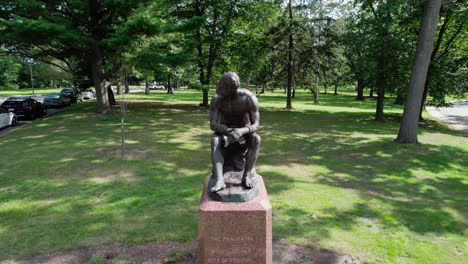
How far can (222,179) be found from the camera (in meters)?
4.10

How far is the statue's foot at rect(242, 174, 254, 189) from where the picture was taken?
159 inches

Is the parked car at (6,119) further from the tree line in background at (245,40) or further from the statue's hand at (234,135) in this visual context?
the statue's hand at (234,135)

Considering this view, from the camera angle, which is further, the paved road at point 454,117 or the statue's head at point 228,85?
the paved road at point 454,117

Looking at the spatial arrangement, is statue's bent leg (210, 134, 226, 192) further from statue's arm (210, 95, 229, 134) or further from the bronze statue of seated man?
statue's arm (210, 95, 229, 134)

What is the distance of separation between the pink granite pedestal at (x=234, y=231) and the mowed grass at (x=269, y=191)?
1233mm

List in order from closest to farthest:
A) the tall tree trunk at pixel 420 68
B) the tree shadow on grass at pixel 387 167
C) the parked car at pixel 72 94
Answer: the tree shadow on grass at pixel 387 167 → the tall tree trunk at pixel 420 68 → the parked car at pixel 72 94

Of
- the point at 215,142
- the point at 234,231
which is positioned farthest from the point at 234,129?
the point at 234,231

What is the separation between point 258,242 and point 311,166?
5.86 meters

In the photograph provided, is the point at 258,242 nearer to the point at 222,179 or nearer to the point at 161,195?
the point at 222,179

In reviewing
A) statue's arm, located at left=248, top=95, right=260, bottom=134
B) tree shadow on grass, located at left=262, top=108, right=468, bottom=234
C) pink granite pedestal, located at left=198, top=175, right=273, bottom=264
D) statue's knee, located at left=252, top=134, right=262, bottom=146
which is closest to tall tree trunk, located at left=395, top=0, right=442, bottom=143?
tree shadow on grass, located at left=262, top=108, right=468, bottom=234

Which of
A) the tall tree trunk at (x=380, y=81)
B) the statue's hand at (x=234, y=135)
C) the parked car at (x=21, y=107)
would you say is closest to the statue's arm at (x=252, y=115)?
the statue's hand at (x=234, y=135)

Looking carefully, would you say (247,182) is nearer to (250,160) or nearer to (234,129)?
(250,160)

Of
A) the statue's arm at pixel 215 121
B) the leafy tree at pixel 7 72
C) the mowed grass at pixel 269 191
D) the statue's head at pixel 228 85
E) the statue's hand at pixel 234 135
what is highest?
the leafy tree at pixel 7 72

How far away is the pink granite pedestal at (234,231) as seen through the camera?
149 inches
